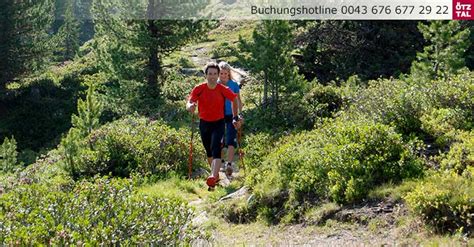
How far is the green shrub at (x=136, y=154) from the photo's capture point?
10.8 metres

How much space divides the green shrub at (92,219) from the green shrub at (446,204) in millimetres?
2501

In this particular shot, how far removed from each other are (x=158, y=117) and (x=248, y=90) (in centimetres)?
402

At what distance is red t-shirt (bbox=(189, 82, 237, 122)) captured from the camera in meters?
8.62

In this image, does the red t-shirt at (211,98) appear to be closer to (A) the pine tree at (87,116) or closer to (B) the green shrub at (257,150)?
(B) the green shrub at (257,150)

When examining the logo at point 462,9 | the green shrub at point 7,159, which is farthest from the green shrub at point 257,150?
the logo at point 462,9

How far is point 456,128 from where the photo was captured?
7293 mm

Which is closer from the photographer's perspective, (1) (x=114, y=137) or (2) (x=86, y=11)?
(1) (x=114, y=137)

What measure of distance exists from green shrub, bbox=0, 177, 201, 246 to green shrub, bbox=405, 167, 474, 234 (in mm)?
2501

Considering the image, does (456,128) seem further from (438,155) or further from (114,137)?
(114,137)

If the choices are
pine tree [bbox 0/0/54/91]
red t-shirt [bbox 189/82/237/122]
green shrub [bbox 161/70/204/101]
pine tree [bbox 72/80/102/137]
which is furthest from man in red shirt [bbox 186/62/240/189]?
pine tree [bbox 0/0/54/91]

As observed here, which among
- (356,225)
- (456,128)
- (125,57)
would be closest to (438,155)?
(456,128)

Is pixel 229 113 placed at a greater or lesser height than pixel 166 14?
lesser

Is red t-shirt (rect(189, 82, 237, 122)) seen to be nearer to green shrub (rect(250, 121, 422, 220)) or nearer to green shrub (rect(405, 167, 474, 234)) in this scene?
green shrub (rect(250, 121, 422, 220))

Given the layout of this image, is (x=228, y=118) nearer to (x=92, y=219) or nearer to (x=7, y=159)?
(x=92, y=219)
